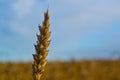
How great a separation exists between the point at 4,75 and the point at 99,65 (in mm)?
5204

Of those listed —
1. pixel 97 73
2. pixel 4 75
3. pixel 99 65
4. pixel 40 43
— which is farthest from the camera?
pixel 99 65

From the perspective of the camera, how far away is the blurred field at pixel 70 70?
53.3 feet

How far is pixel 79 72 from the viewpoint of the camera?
17.4 m

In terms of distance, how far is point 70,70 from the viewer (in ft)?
58.3

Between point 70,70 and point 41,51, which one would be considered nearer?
point 41,51

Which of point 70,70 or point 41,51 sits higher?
point 70,70

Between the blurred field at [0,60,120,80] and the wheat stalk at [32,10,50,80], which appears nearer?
the wheat stalk at [32,10,50,80]

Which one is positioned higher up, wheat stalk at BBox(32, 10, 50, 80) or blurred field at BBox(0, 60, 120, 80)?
blurred field at BBox(0, 60, 120, 80)

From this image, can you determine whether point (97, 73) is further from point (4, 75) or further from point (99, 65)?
point (4, 75)

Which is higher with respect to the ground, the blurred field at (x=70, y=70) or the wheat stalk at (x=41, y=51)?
the blurred field at (x=70, y=70)

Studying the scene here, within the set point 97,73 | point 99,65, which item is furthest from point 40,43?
point 99,65

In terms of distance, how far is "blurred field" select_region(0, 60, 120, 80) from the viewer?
16234 mm

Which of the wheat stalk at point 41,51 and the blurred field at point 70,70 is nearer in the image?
the wheat stalk at point 41,51

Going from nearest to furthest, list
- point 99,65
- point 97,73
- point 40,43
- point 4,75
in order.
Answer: point 40,43 → point 4,75 → point 97,73 → point 99,65
